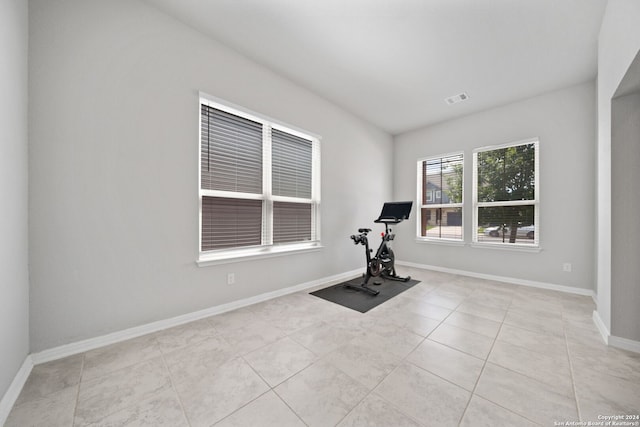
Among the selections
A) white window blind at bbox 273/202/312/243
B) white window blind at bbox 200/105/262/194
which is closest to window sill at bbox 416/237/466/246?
white window blind at bbox 273/202/312/243

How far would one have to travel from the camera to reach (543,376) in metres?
1.64

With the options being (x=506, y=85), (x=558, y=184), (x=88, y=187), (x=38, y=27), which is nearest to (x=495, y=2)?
(x=506, y=85)

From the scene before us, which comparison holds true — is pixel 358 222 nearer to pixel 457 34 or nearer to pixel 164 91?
pixel 457 34

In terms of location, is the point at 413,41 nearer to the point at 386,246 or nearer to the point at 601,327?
the point at 386,246

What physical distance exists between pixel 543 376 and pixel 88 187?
12.4 ft

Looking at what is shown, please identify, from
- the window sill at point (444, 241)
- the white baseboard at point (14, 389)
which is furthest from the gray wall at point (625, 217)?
the white baseboard at point (14, 389)

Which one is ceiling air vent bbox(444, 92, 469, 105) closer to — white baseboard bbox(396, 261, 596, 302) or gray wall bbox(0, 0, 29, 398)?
white baseboard bbox(396, 261, 596, 302)

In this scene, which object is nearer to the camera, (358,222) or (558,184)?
(558,184)

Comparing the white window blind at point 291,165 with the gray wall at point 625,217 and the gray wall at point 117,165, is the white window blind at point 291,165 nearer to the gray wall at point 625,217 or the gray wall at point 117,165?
the gray wall at point 117,165

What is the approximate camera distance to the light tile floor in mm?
1317

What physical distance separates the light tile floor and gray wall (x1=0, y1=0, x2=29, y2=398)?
1.13ft

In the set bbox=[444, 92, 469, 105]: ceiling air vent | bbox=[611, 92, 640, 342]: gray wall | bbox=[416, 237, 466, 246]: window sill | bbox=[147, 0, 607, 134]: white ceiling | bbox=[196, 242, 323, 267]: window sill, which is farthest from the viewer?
bbox=[416, 237, 466, 246]: window sill

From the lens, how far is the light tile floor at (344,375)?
1317 mm

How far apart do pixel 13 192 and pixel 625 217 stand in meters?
4.69
